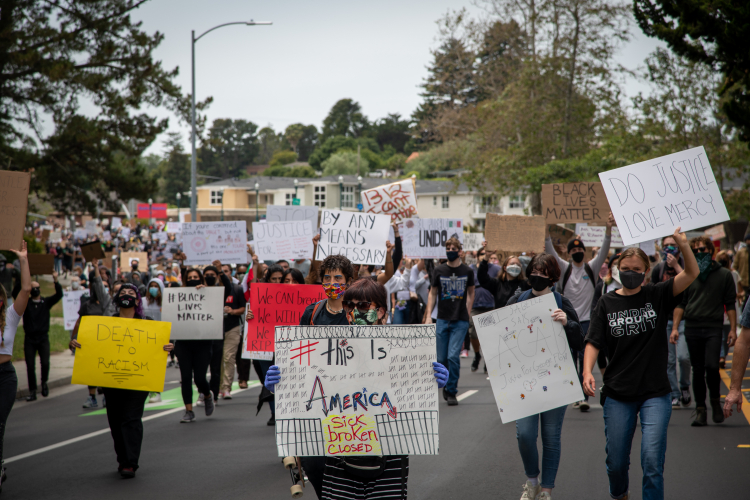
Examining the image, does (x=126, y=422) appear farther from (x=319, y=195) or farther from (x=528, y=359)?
(x=319, y=195)

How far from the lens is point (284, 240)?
1218 centimetres

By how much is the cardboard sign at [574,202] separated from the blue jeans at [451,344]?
2263mm

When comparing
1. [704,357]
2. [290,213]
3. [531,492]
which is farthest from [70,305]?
[704,357]

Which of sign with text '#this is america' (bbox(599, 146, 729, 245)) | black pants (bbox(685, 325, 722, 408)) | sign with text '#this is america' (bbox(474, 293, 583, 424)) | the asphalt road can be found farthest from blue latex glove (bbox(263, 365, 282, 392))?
black pants (bbox(685, 325, 722, 408))

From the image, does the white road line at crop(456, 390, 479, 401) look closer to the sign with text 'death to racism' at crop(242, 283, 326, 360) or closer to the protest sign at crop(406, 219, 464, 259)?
the sign with text 'death to racism' at crop(242, 283, 326, 360)

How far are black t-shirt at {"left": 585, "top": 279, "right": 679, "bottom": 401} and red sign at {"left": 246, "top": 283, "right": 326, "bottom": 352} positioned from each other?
3.78m

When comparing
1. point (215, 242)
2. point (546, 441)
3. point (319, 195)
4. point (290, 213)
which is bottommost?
point (546, 441)

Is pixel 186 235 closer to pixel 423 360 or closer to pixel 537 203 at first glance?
pixel 423 360

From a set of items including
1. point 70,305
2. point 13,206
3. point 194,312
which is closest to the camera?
point 13,206

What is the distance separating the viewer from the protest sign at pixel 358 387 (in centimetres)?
382

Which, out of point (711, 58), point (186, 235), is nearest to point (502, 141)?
point (711, 58)

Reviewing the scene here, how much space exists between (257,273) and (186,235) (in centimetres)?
378

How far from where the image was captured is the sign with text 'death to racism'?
792 cm

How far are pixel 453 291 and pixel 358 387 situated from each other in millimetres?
5753
